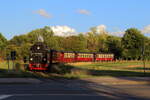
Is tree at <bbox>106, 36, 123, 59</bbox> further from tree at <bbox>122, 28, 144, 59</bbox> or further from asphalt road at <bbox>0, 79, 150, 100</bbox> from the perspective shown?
asphalt road at <bbox>0, 79, 150, 100</bbox>

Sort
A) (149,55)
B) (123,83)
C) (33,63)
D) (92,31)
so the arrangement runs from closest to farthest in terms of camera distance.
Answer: (123,83)
(33,63)
(149,55)
(92,31)

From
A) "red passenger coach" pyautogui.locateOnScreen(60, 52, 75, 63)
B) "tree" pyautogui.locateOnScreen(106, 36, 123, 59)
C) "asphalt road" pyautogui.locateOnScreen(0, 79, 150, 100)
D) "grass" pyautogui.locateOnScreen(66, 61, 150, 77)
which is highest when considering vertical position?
"tree" pyautogui.locateOnScreen(106, 36, 123, 59)

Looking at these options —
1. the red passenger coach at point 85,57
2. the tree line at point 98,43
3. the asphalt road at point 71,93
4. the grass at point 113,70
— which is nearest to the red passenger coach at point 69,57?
the red passenger coach at point 85,57

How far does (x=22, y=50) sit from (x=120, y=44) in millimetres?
42306

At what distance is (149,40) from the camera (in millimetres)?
Result: 115750

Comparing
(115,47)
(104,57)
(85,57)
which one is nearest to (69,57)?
(85,57)

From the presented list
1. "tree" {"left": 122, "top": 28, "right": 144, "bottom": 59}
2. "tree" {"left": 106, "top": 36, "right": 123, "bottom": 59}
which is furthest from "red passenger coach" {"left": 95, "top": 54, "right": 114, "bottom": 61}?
"tree" {"left": 122, "top": 28, "right": 144, "bottom": 59}

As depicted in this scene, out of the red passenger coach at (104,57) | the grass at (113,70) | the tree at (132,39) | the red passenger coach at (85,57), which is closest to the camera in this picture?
the grass at (113,70)

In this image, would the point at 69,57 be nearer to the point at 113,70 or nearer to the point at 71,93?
the point at 113,70

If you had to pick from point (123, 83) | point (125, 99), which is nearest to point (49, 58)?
point (123, 83)

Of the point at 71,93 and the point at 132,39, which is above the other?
the point at 132,39

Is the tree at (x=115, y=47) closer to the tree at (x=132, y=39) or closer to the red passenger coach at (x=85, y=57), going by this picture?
the tree at (x=132, y=39)

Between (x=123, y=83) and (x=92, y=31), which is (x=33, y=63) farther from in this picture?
(x=92, y=31)

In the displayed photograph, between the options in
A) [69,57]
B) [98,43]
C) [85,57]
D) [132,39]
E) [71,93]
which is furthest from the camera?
[98,43]
